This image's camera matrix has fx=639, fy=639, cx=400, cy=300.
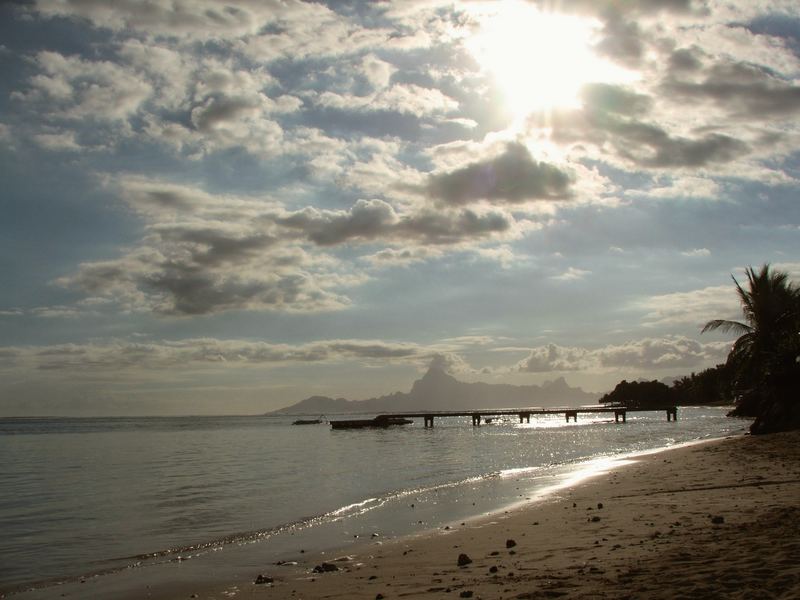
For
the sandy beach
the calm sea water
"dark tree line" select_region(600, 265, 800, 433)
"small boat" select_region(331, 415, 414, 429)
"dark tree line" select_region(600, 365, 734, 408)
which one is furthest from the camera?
"dark tree line" select_region(600, 365, 734, 408)

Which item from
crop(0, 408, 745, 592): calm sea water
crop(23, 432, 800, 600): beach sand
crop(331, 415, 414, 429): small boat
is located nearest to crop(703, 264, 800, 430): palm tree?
crop(0, 408, 745, 592): calm sea water

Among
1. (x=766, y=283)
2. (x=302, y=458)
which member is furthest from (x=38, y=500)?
(x=766, y=283)

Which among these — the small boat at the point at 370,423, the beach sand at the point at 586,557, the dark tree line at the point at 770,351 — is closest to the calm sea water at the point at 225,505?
the beach sand at the point at 586,557

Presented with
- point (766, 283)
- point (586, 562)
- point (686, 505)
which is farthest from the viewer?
point (766, 283)

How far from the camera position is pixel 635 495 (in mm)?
16219

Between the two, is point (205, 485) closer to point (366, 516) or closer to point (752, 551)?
point (366, 516)

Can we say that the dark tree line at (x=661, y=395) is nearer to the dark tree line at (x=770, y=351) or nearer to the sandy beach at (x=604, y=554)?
the dark tree line at (x=770, y=351)

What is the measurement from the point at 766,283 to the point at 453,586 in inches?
1383

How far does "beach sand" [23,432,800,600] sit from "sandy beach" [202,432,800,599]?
0.02 m

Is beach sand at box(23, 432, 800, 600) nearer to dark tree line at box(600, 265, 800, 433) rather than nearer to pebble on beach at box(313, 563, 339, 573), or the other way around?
pebble on beach at box(313, 563, 339, 573)

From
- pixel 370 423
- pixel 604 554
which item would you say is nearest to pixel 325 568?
pixel 604 554

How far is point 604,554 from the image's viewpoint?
360 inches

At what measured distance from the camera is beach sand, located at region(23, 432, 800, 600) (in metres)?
7.27

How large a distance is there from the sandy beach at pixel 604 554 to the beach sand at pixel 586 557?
0.8 inches
